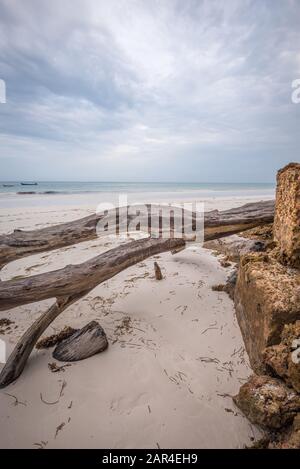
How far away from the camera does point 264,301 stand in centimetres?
206

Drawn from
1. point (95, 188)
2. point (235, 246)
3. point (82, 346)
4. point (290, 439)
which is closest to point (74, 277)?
point (82, 346)

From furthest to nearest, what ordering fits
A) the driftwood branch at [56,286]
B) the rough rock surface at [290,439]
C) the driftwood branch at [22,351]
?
the driftwood branch at [56,286] → the driftwood branch at [22,351] → the rough rock surface at [290,439]

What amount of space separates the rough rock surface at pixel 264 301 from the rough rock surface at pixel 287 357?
0.07 meters

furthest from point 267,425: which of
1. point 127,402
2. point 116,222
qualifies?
point 116,222

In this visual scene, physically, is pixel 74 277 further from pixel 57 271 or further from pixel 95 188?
pixel 95 188

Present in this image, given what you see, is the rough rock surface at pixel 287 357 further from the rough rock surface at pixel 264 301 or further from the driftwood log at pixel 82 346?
the driftwood log at pixel 82 346

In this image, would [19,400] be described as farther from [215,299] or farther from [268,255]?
[268,255]

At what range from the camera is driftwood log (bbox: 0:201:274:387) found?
94.1 inches

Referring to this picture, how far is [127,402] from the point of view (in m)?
1.98

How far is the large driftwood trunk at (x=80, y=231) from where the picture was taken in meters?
2.51

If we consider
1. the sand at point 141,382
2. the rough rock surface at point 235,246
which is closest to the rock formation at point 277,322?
the sand at point 141,382
